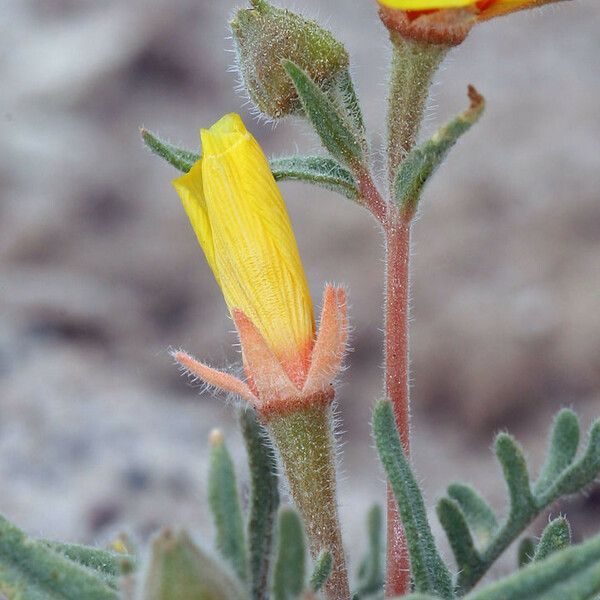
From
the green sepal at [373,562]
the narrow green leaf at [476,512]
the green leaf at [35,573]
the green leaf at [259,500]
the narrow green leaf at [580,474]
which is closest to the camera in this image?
the green leaf at [35,573]

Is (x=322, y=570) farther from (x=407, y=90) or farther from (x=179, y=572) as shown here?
(x=407, y=90)

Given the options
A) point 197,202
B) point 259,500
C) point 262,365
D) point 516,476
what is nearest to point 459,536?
point 516,476

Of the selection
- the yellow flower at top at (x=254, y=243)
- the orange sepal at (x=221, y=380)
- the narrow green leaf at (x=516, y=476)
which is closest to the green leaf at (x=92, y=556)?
the orange sepal at (x=221, y=380)

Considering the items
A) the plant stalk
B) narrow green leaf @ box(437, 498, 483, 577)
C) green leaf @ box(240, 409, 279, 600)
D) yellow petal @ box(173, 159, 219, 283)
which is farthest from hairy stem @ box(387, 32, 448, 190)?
narrow green leaf @ box(437, 498, 483, 577)

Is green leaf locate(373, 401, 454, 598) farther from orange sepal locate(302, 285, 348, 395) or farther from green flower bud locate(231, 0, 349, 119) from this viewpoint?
green flower bud locate(231, 0, 349, 119)

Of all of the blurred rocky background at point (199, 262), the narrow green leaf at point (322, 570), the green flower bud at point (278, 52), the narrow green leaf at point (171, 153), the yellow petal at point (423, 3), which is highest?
the yellow petal at point (423, 3)

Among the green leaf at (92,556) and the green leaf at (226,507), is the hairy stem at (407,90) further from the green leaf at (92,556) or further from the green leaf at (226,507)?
the green leaf at (92,556)
